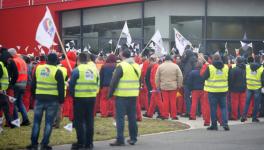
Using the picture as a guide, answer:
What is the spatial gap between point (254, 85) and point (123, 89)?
21.3ft

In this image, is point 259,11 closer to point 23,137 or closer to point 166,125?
point 166,125

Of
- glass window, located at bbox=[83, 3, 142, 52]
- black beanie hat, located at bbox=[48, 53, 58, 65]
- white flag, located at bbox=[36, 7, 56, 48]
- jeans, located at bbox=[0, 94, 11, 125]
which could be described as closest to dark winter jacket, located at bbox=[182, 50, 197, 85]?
jeans, located at bbox=[0, 94, 11, 125]

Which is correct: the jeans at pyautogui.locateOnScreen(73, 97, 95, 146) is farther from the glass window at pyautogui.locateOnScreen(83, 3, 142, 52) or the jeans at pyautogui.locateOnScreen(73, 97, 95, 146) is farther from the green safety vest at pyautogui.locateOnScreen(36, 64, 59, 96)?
the glass window at pyautogui.locateOnScreen(83, 3, 142, 52)

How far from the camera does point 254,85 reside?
1939 cm

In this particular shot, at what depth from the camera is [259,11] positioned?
29828 mm

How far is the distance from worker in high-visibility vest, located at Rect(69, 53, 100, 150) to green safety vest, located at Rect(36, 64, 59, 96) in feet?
1.08

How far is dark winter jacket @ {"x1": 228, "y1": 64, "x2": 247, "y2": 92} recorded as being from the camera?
64.6ft

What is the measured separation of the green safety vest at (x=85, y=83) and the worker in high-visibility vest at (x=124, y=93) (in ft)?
2.24

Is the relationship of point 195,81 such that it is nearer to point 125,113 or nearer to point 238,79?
point 238,79

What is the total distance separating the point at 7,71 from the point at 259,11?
16.5 metres

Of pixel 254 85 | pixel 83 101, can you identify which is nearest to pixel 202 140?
pixel 83 101

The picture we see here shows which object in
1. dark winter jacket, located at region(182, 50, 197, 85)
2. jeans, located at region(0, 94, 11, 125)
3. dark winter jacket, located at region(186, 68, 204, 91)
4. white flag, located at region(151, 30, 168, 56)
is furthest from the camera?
white flag, located at region(151, 30, 168, 56)

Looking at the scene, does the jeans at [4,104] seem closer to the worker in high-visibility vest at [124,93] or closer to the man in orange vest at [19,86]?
the man in orange vest at [19,86]

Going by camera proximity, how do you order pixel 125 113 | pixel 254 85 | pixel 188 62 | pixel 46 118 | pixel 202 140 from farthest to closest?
pixel 188 62
pixel 254 85
pixel 202 140
pixel 125 113
pixel 46 118
